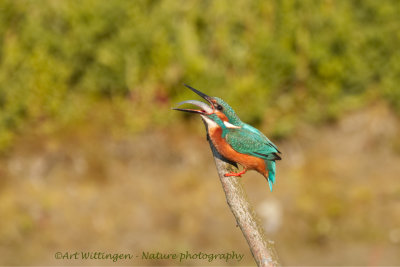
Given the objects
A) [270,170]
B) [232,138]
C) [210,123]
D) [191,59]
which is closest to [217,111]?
[210,123]

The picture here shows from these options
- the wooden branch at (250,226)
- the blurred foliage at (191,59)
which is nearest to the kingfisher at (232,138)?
the wooden branch at (250,226)

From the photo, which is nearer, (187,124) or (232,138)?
(232,138)

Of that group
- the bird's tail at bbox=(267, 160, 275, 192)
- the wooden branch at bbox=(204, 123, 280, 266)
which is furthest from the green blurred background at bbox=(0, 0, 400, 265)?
the wooden branch at bbox=(204, 123, 280, 266)

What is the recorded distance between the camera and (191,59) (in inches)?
336

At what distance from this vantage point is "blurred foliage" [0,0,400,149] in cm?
840

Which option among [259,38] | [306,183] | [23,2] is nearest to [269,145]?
[306,183]

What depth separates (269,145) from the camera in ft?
12.5

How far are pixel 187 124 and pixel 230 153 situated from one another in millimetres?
4862

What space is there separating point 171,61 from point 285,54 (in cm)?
163

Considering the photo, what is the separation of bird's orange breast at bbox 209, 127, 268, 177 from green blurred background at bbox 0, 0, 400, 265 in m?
3.84

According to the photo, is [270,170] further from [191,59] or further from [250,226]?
[191,59]

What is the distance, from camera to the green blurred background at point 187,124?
767 centimetres

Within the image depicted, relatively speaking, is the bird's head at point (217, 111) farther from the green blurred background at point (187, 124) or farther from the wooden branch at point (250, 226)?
the green blurred background at point (187, 124)

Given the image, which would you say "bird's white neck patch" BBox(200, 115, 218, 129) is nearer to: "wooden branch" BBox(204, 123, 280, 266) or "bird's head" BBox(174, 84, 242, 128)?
"bird's head" BBox(174, 84, 242, 128)
